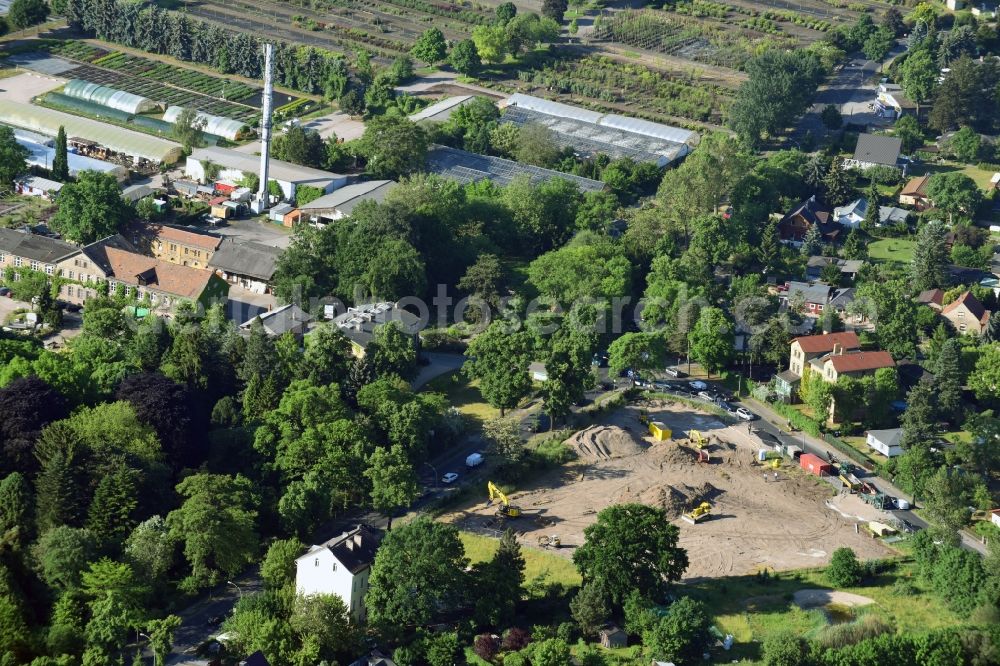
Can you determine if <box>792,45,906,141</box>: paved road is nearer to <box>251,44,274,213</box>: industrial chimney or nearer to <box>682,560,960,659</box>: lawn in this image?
<box>251,44,274,213</box>: industrial chimney

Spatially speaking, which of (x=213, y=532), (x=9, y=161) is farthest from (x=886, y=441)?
(x=9, y=161)

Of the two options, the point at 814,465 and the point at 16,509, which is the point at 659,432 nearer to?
the point at 814,465

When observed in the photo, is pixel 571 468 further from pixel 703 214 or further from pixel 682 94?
pixel 682 94

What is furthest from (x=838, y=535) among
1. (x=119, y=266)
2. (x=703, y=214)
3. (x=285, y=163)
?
(x=285, y=163)

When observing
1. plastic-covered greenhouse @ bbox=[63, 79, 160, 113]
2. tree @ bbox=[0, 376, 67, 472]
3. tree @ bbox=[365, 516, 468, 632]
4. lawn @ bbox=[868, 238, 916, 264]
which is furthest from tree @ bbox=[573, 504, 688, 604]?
plastic-covered greenhouse @ bbox=[63, 79, 160, 113]

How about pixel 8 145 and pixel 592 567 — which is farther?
pixel 8 145

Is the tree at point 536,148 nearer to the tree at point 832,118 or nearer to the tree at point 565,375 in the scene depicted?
the tree at point 832,118

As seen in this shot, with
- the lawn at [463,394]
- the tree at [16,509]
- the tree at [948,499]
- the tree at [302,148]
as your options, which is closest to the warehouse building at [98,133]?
the tree at [302,148]
